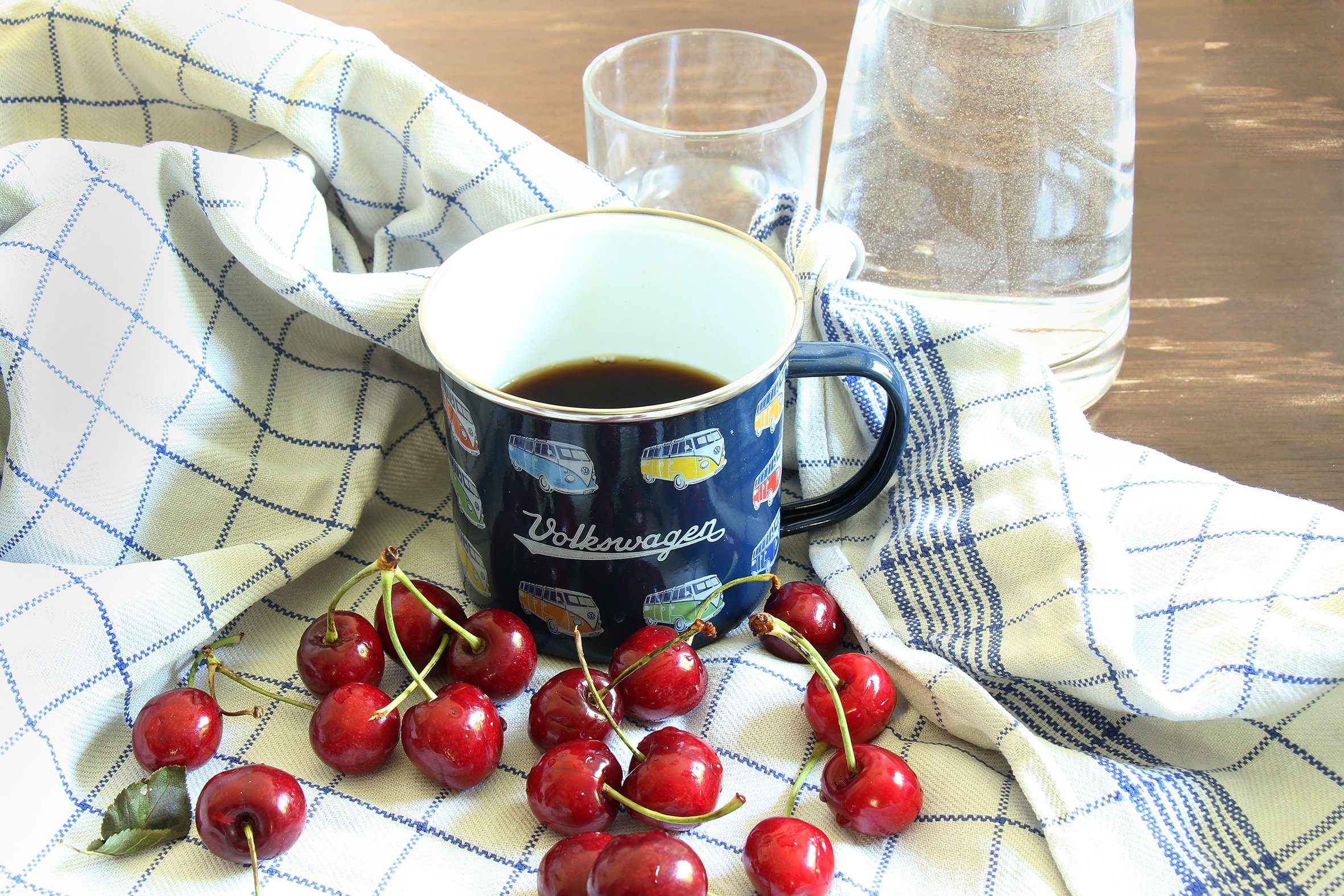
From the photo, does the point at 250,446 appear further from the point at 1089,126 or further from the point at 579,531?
the point at 1089,126

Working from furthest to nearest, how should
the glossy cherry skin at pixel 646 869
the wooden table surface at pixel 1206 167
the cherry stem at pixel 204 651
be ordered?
the wooden table surface at pixel 1206 167 < the cherry stem at pixel 204 651 < the glossy cherry skin at pixel 646 869

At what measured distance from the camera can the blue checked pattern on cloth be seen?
15.7 inches

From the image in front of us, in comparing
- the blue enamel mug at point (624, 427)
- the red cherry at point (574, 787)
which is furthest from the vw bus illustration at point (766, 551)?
the red cherry at point (574, 787)

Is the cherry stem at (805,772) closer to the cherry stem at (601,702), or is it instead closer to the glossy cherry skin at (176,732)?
the cherry stem at (601,702)

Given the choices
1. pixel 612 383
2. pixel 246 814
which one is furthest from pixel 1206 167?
pixel 246 814

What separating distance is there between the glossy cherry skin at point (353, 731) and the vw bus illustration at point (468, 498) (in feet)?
0.24

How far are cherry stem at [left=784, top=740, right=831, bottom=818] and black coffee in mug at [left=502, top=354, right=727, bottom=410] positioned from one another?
0.15m

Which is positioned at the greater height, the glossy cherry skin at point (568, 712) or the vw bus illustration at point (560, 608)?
the vw bus illustration at point (560, 608)

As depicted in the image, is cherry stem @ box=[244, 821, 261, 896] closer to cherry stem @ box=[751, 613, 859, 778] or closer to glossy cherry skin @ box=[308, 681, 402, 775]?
glossy cherry skin @ box=[308, 681, 402, 775]

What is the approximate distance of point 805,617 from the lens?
47cm

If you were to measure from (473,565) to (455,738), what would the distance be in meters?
0.08

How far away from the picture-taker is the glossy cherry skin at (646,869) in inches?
13.8

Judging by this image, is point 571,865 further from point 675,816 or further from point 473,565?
point 473,565

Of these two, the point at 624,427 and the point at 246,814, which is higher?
the point at 624,427
